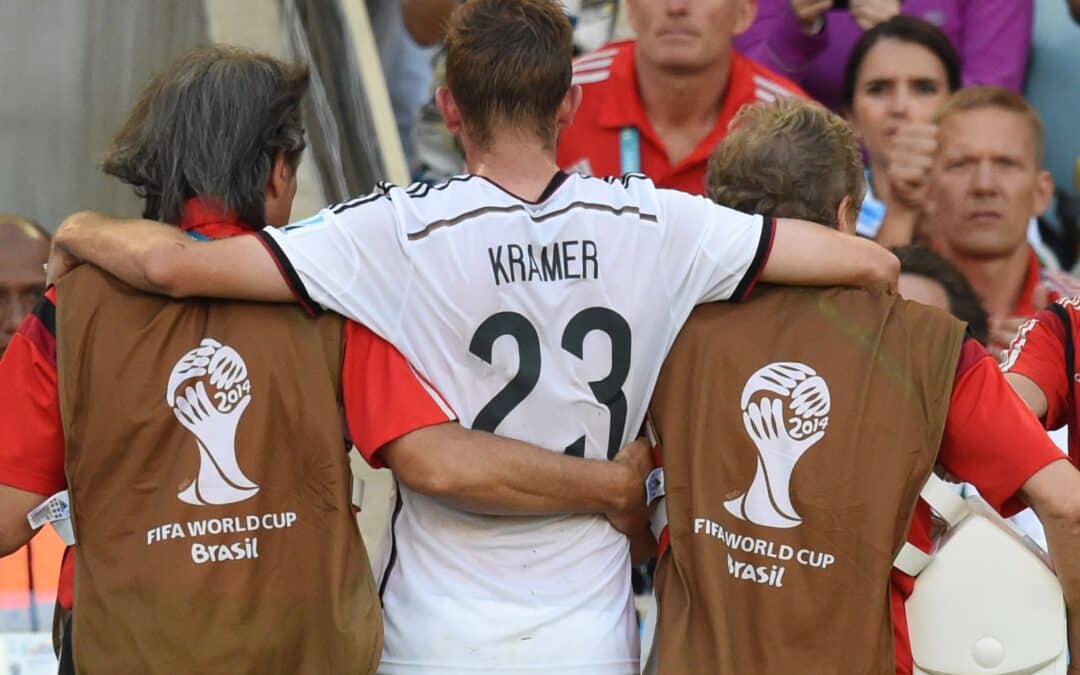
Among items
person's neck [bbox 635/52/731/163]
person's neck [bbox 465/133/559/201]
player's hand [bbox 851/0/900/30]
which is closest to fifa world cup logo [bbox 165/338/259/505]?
person's neck [bbox 465/133/559/201]

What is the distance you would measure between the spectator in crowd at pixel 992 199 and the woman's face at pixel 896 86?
15.6 inches

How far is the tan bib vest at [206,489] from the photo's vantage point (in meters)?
3.64

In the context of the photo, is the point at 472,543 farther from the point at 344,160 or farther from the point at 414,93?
the point at 414,93

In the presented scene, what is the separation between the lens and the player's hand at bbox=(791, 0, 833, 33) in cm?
690

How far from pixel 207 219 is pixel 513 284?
2.13 feet

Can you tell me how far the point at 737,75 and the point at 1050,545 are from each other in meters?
2.84

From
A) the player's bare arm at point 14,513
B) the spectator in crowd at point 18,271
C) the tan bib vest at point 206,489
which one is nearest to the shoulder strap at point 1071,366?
the tan bib vest at point 206,489

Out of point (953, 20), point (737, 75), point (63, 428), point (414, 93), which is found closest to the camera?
point (63, 428)

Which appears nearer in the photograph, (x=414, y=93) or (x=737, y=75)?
(x=737, y=75)

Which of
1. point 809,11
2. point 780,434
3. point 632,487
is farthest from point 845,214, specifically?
point 809,11

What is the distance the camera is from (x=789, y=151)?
3.85 m

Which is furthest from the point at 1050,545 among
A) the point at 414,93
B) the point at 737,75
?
the point at 414,93

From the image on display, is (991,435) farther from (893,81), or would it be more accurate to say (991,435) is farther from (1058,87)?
(1058,87)

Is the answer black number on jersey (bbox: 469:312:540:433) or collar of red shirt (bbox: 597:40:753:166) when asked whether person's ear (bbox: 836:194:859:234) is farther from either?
collar of red shirt (bbox: 597:40:753:166)
